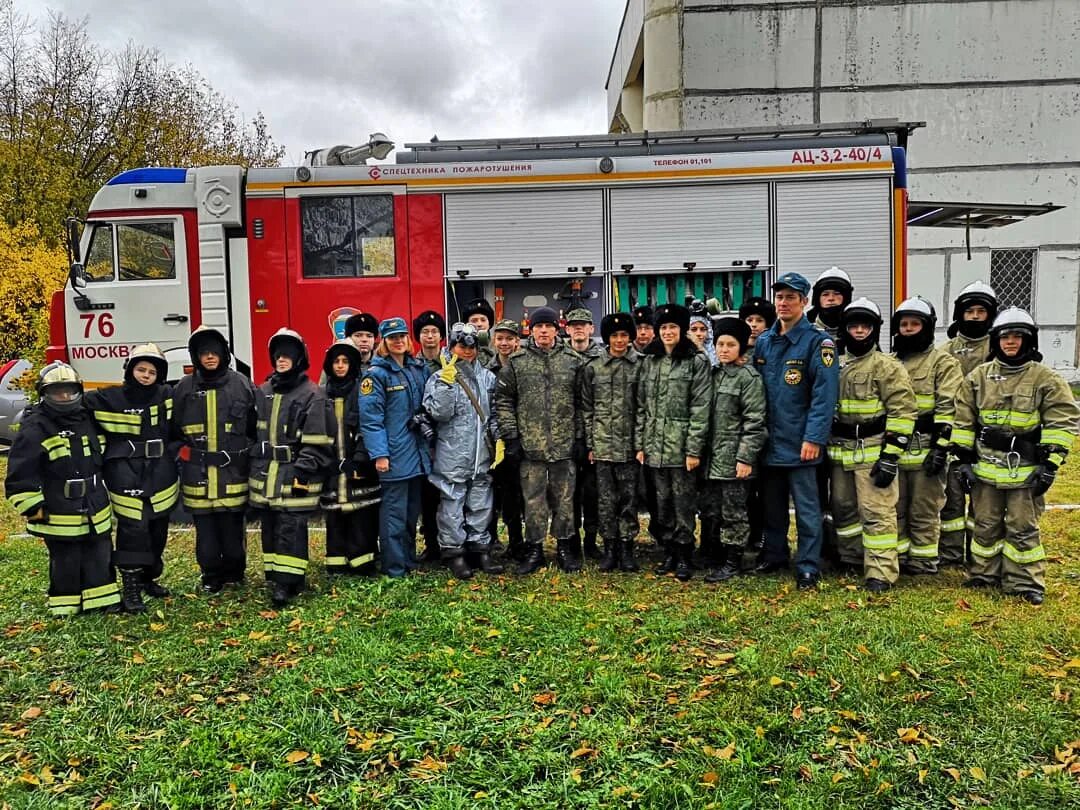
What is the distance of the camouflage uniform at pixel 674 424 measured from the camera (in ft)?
17.3

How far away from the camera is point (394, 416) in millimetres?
5320

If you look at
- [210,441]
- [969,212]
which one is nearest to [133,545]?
[210,441]

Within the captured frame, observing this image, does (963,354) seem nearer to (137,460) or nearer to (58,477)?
(137,460)

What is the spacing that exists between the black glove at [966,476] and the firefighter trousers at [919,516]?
0.26 metres

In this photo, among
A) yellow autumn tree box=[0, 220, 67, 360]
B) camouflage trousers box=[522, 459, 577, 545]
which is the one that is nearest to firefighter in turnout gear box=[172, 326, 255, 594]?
camouflage trousers box=[522, 459, 577, 545]

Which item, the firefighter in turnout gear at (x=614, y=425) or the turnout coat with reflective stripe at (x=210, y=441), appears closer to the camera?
the turnout coat with reflective stripe at (x=210, y=441)

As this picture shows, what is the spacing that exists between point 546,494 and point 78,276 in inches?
230

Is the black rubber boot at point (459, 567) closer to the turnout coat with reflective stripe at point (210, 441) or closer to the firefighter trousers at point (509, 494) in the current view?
the firefighter trousers at point (509, 494)

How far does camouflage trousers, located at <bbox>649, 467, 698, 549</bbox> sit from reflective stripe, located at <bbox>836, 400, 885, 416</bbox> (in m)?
1.09

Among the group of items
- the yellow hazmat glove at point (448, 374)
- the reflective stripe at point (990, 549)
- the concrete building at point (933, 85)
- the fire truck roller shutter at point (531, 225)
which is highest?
the concrete building at point (933, 85)

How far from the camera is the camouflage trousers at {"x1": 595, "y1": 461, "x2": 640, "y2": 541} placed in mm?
5510

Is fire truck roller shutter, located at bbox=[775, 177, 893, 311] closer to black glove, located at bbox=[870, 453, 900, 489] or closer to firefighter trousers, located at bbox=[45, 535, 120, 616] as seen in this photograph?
black glove, located at bbox=[870, 453, 900, 489]

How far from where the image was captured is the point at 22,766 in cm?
315

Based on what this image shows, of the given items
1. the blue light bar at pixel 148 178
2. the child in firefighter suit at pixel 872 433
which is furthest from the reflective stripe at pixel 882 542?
the blue light bar at pixel 148 178
